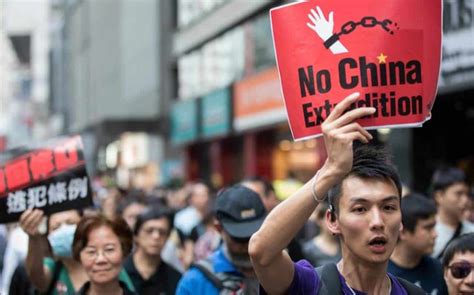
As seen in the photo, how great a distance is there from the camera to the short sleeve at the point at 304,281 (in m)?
3.22

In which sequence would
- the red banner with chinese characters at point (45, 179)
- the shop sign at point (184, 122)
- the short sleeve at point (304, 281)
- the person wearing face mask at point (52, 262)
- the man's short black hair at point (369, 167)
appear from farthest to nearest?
1. the shop sign at point (184, 122)
2. the red banner with chinese characters at point (45, 179)
3. the person wearing face mask at point (52, 262)
4. the man's short black hair at point (369, 167)
5. the short sleeve at point (304, 281)

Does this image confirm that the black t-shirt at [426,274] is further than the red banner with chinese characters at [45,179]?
No

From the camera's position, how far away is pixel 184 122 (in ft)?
104

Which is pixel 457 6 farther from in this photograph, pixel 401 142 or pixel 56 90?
pixel 56 90

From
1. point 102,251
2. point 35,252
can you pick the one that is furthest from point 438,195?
point 35,252

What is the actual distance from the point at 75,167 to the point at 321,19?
9.55ft

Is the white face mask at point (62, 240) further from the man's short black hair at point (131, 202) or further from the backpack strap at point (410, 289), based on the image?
the man's short black hair at point (131, 202)

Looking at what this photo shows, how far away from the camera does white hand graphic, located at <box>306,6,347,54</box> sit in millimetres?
3355

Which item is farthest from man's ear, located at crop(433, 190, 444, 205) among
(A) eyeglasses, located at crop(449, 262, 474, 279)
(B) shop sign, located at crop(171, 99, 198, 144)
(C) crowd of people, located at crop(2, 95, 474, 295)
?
(B) shop sign, located at crop(171, 99, 198, 144)

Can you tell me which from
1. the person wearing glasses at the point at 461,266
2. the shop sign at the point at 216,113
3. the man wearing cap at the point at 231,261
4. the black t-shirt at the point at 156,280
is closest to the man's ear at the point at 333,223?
the person wearing glasses at the point at 461,266

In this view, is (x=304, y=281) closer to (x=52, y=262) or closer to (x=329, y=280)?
(x=329, y=280)

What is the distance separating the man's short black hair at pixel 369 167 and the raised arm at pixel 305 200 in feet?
0.87

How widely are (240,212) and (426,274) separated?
1.19 m

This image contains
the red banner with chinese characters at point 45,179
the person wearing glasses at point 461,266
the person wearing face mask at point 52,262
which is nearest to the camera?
the person wearing glasses at point 461,266
